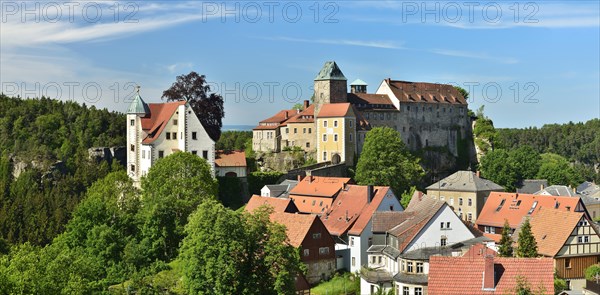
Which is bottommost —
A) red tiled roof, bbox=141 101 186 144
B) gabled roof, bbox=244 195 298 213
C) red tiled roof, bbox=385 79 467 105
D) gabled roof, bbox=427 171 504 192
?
→ gabled roof, bbox=244 195 298 213

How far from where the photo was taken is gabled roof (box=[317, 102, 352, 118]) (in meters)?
80.4

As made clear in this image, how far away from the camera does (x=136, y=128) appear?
69.6 m

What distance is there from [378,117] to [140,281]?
46.4 meters

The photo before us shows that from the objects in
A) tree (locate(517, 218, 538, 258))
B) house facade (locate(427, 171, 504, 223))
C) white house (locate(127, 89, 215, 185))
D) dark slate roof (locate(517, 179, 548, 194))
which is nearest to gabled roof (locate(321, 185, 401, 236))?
tree (locate(517, 218, 538, 258))

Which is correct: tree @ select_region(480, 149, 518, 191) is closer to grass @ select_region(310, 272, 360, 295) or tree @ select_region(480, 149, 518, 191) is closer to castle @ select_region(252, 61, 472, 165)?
castle @ select_region(252, 61, 472, 165)

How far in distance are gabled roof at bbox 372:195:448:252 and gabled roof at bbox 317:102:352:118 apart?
1044 inches

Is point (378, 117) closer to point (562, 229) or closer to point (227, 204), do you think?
point (227, 204)

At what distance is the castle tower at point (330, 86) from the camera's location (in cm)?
8306

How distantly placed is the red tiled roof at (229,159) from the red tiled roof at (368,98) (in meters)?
18.3

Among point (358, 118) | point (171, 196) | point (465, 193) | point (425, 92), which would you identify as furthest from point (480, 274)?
point (425, 92)

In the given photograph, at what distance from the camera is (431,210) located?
49.1 m

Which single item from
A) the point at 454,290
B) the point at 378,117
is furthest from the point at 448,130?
the point at 454,290

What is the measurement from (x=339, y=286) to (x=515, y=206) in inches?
741

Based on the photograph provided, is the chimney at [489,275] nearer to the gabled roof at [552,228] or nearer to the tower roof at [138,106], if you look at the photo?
the gabled roof at [552,228]
